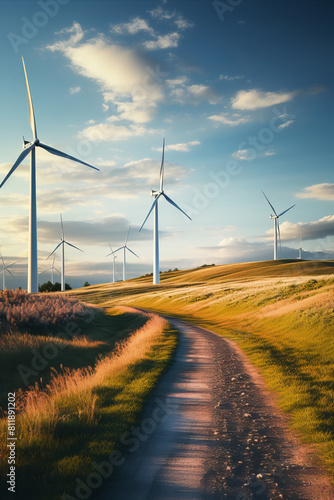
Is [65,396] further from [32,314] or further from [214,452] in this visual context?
[32,314]

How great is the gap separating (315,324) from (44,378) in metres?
16.7

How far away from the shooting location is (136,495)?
19.4 ft

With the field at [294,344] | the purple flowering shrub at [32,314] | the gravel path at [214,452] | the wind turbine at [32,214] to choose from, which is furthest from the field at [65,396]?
the wind turbine at [32,214]

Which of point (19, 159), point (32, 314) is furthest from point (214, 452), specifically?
point (19, 159)

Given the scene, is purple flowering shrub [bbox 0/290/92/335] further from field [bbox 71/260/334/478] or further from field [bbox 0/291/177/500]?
field [bbox 71/260/334/478]

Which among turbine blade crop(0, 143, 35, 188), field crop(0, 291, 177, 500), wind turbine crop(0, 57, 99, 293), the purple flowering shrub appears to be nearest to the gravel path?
field crop(0, 291, 177, 500)

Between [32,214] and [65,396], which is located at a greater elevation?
[32,214]

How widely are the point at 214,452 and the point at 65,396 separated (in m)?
5.02

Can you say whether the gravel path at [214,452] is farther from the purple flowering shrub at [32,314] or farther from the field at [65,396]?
the purple flowering shrub at [32,314]

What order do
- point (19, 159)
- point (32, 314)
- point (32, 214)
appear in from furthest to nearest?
point (19, 159), point (32, 214), point (32, 314)

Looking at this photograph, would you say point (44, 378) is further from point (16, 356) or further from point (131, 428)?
point (131, 428)

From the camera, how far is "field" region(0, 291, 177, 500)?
6348 mm

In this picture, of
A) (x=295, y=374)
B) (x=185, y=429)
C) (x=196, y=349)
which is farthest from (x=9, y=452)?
(x=196, y=349)

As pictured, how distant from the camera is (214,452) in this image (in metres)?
7.33
